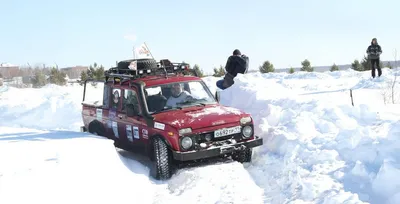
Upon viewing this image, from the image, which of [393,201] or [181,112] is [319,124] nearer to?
[181,112]

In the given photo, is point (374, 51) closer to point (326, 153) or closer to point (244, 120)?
point (244, 120)

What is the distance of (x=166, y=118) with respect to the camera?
Result: 7359 millimetres

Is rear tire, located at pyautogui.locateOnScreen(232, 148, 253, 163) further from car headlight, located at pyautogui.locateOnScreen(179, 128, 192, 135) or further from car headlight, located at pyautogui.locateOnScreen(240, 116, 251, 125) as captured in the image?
car headlight, located at pyautogui.locateOnScreen(179, 128, 192, 135)

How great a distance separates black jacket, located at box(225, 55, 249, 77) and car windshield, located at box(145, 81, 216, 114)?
18.7ft

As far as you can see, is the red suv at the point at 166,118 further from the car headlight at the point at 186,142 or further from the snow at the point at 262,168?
the snow at the point at 262,168

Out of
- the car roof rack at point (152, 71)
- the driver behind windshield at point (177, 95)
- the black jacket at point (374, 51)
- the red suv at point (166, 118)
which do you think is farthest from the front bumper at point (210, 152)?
the black jacket at point (374, 51)

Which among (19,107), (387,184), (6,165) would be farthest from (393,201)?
(19,107)

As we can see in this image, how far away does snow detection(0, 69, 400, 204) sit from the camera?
17.4ft

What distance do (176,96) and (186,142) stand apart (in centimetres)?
151

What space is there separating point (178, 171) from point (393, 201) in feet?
12.3

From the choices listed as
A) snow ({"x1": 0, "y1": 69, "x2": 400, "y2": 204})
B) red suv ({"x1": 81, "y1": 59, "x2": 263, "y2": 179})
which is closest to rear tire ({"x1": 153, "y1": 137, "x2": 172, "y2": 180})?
red suv ({"x1": 81, "y1": 59, "x2": 263, "y2": 179})

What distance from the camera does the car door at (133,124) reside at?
7941 mm

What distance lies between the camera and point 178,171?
7383 millimetres

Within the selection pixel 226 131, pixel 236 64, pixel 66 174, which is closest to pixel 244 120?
pixel 226 131
